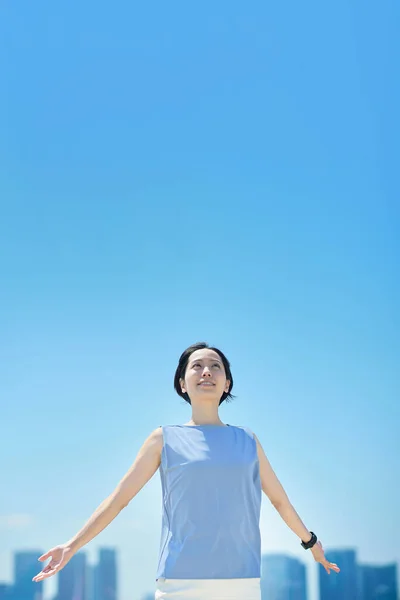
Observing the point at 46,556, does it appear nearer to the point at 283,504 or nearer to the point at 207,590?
the point at 207,590

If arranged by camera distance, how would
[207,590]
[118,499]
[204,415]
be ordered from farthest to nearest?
[204,415]
[118,499]
[207,590]

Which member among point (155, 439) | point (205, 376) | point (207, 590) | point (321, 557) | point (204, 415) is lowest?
point (207, 590)

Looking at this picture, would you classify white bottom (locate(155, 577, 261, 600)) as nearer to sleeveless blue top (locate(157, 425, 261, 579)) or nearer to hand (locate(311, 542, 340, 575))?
sleeveless blue top (locate(157, 425, 261, 579))

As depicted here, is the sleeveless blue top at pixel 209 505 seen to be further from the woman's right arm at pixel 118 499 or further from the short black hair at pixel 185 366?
the short black hair at pixel 185 366

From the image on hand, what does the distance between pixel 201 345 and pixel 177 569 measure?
121 cm

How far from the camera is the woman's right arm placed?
371 cm

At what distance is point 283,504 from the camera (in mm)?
4219

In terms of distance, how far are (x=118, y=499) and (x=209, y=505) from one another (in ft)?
1.55

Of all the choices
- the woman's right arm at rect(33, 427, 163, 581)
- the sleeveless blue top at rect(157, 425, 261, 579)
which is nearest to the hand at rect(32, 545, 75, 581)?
the woman's right arm at rect(33, 427, 163, 581)

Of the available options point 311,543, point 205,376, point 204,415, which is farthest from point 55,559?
point 311,543

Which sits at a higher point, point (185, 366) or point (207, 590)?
point (185, 366)

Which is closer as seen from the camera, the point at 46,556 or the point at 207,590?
the point at 207,590

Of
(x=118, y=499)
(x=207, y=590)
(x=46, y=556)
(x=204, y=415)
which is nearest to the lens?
(x=207, y=590)

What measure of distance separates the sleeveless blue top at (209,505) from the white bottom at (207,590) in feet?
0.08
